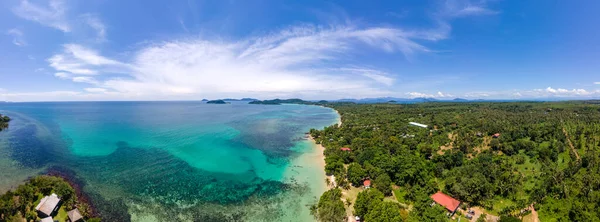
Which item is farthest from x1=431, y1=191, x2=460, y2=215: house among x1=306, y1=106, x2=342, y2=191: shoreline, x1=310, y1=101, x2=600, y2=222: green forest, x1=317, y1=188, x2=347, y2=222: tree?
x1=306, y1=106, x2=342, y2=191: shoreline

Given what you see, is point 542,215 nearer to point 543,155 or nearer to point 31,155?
point 543,155

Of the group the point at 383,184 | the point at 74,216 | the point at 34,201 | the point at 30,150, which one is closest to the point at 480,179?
the point at 383,184

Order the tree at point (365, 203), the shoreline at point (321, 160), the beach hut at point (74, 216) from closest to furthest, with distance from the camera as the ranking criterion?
the beach hut at point (74, 216) < the tree at point (365, 203) < the shoreline at point (321, 160)

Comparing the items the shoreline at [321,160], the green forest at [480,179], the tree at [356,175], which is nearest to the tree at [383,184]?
the green forest at [480,179]

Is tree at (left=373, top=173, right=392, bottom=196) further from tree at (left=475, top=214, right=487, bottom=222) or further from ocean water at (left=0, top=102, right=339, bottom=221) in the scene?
tree at (left=475, top=214, right=487, bottom=222)

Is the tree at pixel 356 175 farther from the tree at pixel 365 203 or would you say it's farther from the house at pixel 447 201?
the house at pixel 447 201

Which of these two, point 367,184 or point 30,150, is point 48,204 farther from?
point 30,150
